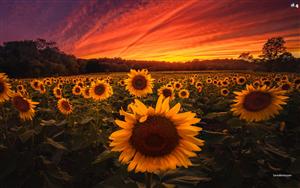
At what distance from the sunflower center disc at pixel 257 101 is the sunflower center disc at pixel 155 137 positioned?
2.32 m

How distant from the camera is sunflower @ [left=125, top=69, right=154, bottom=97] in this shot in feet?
25.1

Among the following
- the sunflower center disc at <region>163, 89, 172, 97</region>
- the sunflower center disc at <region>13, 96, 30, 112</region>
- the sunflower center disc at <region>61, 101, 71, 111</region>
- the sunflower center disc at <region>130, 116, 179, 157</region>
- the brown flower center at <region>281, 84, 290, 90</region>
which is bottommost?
the brown flower center at <region>281, 84, 290, 90</region>

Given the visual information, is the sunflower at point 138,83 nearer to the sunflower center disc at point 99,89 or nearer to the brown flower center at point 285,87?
the sunflower center disc at point 99,89

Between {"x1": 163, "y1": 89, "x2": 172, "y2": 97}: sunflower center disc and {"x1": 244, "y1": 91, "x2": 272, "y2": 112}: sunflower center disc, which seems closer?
{"x1": 244, "y1": 91, "x2": 272, "y2": 112}: sunflower center disc

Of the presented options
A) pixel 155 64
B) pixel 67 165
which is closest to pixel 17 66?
pixel 67 165

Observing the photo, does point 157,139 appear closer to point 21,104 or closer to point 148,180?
point 148,180

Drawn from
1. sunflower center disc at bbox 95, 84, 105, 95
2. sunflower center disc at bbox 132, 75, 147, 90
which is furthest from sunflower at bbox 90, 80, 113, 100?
sunflower center disc at bbox 132, 75, 147, 90

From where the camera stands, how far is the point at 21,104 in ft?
15.6

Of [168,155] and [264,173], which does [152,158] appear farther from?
[264,173]

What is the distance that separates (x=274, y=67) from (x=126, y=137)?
2280 centimetres

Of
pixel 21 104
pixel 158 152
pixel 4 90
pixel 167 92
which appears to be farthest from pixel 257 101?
pixel 167 92

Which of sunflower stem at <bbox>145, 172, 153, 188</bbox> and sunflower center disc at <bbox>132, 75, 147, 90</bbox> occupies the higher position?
sunflower center disc at <bbox>132, 75, 147, 90</bbox>

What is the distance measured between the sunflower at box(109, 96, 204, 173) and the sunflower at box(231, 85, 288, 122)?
211 cm

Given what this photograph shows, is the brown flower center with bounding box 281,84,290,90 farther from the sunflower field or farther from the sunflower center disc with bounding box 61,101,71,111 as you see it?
the sunflower center disc with bounding box 61,101,71,111
